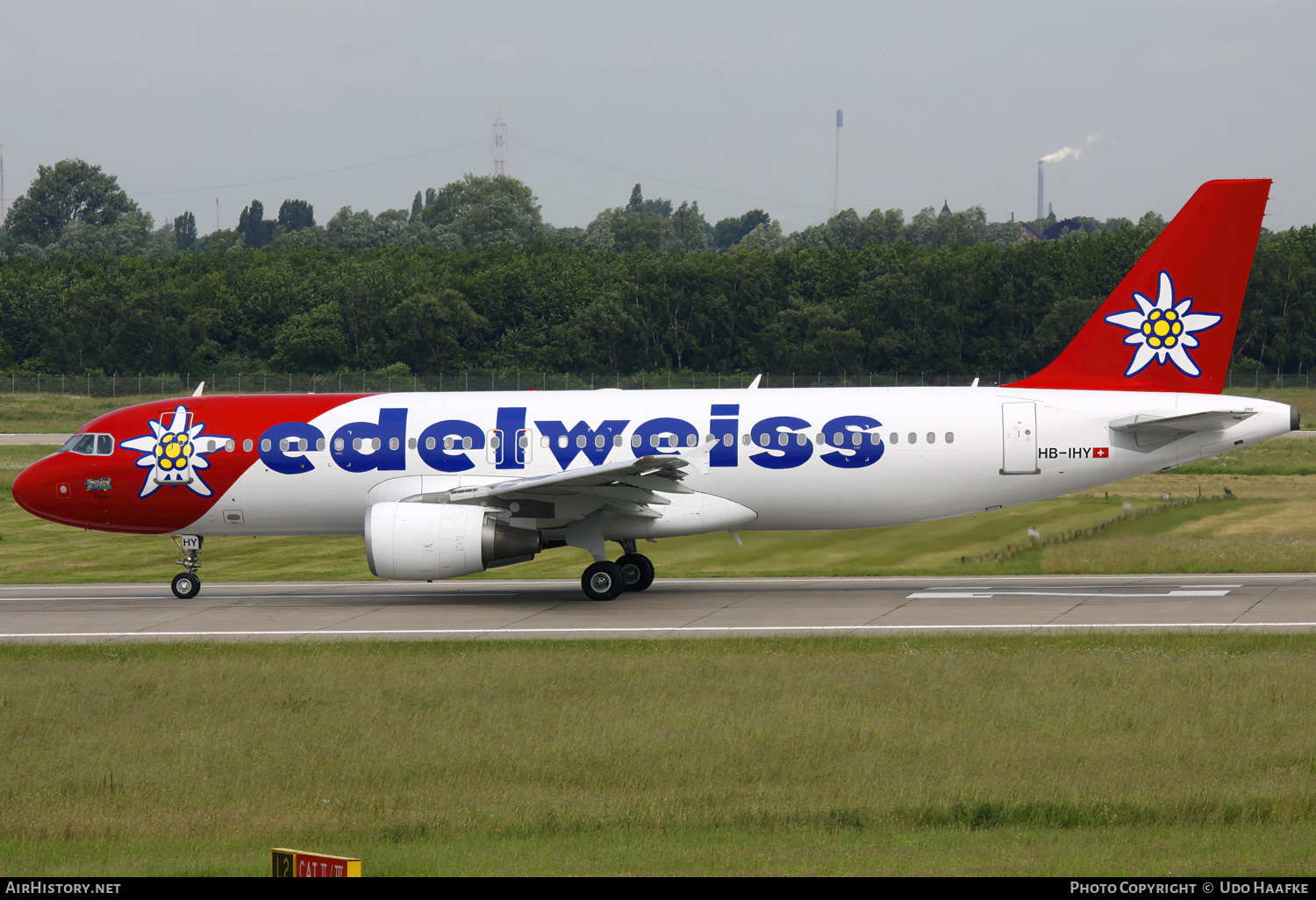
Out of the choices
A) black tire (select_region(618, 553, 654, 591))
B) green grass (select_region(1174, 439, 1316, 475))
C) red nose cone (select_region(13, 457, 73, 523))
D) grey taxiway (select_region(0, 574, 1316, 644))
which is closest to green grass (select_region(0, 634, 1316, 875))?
grey taxiway (select_region(0, 574, 1316, 644))

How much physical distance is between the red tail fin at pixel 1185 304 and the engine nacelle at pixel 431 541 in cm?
1212

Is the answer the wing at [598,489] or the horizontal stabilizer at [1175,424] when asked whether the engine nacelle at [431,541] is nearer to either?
the wing at [598,489]

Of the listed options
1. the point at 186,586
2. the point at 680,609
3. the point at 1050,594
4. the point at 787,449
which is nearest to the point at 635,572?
the point at 680,609

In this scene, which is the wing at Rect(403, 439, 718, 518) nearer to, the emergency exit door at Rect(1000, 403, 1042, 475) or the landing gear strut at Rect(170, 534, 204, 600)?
the landing gear strut at Rect(170, 534, 204, 600)

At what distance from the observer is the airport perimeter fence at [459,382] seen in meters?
73.8

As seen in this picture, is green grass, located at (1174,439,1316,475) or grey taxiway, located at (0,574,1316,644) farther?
green grass, located at (1174,439,1316,475)

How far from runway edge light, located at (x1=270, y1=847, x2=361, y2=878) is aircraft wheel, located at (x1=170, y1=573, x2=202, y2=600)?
21.1 meters

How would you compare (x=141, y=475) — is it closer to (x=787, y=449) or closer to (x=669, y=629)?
(x=669, y=629)

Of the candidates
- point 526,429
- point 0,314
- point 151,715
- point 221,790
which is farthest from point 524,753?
point 0,314

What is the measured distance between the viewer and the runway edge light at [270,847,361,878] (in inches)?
278

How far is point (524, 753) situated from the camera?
13289mm

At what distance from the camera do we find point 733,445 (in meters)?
25.1

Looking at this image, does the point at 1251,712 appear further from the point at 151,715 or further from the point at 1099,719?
the point at 151,715

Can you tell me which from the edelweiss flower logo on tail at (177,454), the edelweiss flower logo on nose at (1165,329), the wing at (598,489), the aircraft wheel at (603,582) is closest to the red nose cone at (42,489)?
the edelweiss flower logo on tail at (177,454)
